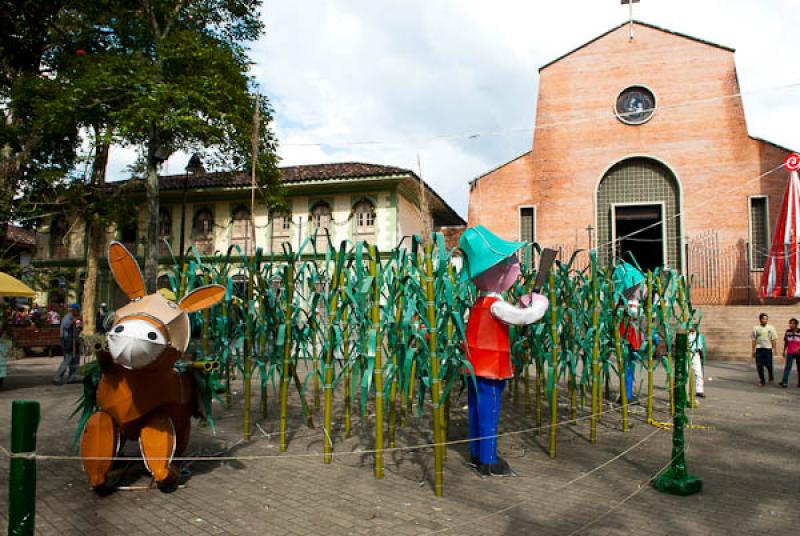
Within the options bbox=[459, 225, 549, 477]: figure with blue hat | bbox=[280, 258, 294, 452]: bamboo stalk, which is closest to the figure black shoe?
bbox=[459, 225, 549, 477]: figure with blue hat

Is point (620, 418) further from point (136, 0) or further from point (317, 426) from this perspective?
point (136, 0)

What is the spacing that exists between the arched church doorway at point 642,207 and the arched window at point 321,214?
11362 mm

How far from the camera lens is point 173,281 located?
685cm

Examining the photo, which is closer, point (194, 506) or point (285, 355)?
point (194, 506)

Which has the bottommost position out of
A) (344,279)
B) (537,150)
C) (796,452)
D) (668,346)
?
(796,452)

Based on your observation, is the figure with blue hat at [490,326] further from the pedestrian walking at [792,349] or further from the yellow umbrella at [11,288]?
the pedestrian walking at [792,349]

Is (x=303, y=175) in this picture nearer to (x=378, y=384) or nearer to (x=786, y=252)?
(x=786, y=252)

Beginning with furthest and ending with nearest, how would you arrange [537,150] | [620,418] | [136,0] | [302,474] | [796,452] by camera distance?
[537,150], [136,0], [620,418], [796,452], [302,474]

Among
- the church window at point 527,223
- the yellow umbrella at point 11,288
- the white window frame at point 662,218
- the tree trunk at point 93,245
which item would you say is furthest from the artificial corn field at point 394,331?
the church window at point 527,223

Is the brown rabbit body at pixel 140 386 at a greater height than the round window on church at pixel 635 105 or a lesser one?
lesser

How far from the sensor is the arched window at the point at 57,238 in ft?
85.6

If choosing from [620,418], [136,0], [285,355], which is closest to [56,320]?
[136,0]

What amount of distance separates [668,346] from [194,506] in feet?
19.2

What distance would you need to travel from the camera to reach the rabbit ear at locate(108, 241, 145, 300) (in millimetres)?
4766
